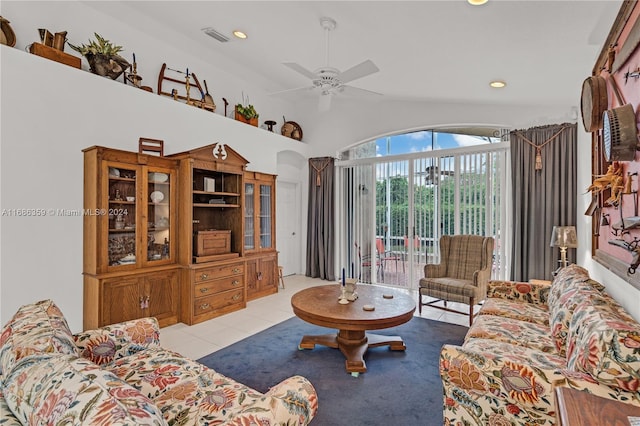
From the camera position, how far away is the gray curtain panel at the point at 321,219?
6148 millimetres

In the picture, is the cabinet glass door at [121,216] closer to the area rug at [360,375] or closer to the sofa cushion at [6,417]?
the area rug at [360,375]

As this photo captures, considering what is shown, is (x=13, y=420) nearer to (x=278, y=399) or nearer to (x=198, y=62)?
(x=278, y=399)

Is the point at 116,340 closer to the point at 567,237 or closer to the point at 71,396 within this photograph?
the point at 71,396

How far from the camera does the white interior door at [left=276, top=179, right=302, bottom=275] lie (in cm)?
639

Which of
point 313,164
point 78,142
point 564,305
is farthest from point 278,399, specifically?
point 313,164

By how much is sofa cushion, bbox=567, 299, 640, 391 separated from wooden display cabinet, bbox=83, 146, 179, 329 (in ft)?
12.0

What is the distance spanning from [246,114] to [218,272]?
8.62ft

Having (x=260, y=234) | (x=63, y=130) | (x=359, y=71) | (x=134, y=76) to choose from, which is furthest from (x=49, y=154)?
(x=359, y=71)

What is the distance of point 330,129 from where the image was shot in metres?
6.23

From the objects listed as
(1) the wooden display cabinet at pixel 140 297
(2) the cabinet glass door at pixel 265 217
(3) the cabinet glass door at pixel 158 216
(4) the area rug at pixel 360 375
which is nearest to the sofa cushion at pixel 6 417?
(4) the area rug at pixel 360 375

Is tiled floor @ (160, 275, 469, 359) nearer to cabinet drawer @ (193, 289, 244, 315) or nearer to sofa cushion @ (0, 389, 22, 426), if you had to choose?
cabinet drawer @ (193, 289, 244, 315)

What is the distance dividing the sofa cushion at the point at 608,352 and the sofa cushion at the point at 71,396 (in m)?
1.61

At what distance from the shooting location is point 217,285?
4.06 meters

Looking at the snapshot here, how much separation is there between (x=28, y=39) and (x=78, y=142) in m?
1.04
